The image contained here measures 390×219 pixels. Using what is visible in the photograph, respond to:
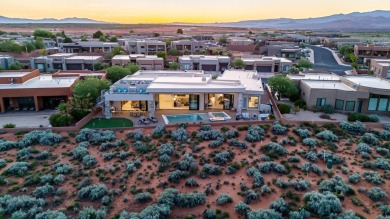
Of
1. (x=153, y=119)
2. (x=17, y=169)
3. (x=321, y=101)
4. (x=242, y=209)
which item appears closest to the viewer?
(x=242, y=209)

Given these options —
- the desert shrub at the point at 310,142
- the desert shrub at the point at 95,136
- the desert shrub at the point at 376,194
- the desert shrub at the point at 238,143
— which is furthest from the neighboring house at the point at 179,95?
→ the desert shrub at the point at 376,194

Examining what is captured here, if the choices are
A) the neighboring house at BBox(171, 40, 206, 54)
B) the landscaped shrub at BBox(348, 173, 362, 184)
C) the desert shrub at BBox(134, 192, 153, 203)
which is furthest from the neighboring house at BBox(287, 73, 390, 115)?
the neighboring house at BBox(171, 40, 206, 54)

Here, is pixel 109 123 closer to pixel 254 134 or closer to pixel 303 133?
pixel 254 134

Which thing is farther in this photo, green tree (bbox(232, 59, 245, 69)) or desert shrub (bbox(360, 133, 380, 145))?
green tree (bbox(232, 59, 245, 69))

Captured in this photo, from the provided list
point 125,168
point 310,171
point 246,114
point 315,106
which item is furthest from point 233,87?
point 125,168

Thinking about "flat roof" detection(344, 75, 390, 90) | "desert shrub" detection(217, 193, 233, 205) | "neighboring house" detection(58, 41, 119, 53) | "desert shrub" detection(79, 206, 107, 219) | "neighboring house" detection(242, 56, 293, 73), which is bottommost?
"desert shrub" detection(79, 206, 107, 219)

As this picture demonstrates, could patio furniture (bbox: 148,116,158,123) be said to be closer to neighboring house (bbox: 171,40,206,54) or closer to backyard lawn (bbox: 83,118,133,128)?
backyard lawn (bbox: 83,118,133,128)

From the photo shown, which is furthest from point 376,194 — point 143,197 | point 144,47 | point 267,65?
point 144,47
